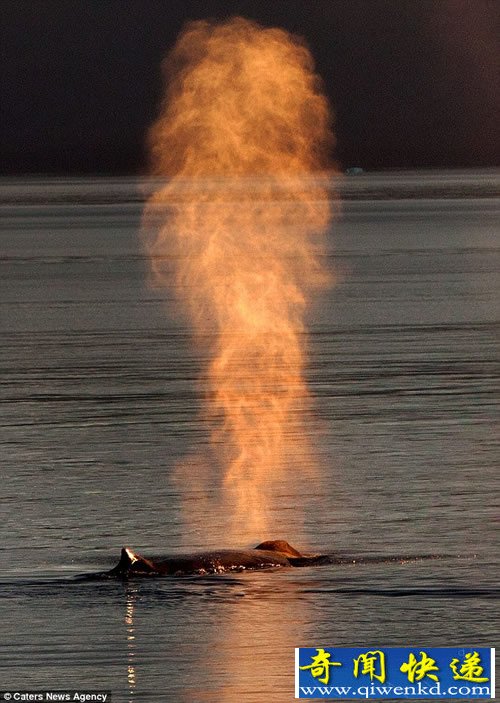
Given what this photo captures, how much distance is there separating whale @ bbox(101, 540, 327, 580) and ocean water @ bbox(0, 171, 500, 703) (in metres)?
0.21

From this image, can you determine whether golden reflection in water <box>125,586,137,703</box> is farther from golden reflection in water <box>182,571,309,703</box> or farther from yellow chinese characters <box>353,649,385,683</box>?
yellow chinese characters <box>353,649,385,683</box>

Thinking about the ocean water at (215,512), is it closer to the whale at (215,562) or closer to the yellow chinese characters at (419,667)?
the whale at (215,562)

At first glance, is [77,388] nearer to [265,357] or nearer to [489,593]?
[265,357]

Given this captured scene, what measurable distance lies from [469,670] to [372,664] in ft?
2.72

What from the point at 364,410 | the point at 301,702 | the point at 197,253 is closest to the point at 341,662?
the point at 301,702

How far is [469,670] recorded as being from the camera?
16.9 metres

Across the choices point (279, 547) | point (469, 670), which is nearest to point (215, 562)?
point (279, 547)

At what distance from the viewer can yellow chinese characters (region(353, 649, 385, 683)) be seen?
54.5 ft

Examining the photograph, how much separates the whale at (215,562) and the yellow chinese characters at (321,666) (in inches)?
130

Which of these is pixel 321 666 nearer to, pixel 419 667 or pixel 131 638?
pixel 419 667

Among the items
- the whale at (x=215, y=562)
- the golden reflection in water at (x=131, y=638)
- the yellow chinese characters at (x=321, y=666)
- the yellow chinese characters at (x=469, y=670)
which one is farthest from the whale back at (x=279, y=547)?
the yellow chinese characters at (x=469, y=670)

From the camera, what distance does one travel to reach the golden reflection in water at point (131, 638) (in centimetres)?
1667

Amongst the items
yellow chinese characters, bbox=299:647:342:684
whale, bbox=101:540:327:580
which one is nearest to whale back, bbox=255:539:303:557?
whale, bbox=101:540:327:580

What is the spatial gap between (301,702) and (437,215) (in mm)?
180822
